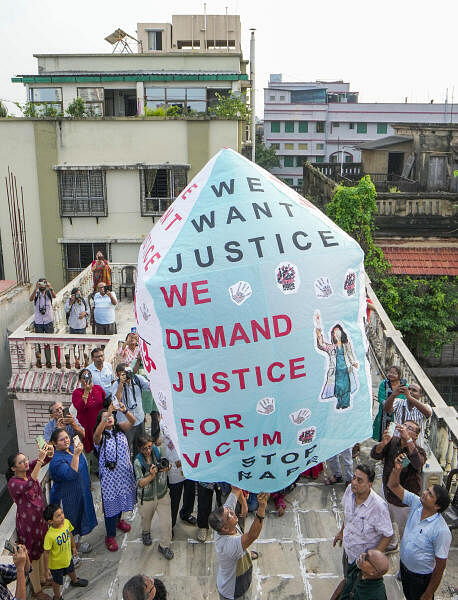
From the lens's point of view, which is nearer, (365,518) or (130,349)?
(365,518)

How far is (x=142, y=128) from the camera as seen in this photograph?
19.4 m

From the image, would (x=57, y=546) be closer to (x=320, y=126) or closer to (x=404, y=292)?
(x=404, y=292)

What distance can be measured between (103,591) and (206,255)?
3.77 metres

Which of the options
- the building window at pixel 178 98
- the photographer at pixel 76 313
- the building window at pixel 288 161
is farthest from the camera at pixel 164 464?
the building window at pixel 288 161

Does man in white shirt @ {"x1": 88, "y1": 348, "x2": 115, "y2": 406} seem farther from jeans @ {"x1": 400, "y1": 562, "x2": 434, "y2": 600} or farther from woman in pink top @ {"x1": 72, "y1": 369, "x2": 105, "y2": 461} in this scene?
jeans @ {"x1": 400, "y1": 562, "x2": 434, "y2": 600}

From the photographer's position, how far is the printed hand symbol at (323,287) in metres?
5.00

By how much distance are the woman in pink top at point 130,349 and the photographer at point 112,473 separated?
2418mm

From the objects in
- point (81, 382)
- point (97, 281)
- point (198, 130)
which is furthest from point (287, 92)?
point (81, 382)

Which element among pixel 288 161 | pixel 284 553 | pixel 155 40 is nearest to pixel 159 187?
pixel 284 553

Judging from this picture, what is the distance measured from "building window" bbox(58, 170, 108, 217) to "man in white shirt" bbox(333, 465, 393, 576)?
15777 millimetres

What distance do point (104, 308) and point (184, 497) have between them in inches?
213

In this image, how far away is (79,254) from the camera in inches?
799

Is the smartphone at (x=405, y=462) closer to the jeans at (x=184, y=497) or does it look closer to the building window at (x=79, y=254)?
the jeans at (x=184, y=497)

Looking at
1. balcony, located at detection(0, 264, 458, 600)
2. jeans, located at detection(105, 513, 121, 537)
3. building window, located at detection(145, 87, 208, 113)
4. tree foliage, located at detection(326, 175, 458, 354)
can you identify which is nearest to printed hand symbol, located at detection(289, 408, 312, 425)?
balcony, located at detection(0, 264, 458, 600)
